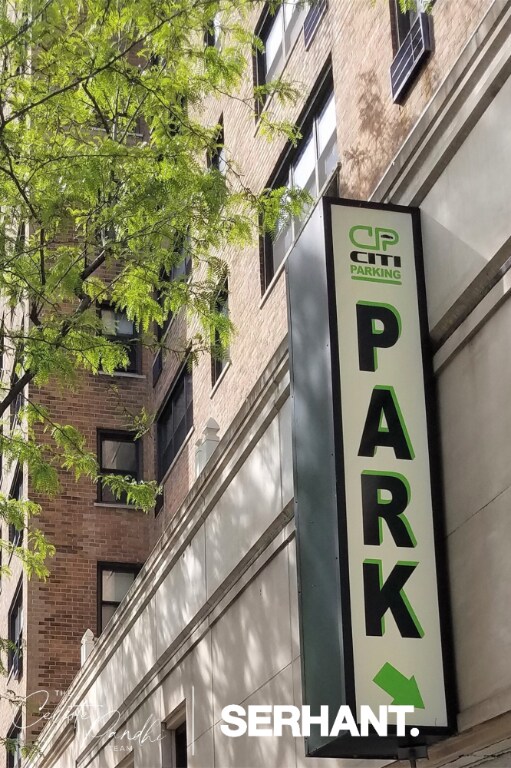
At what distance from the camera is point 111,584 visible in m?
26.9

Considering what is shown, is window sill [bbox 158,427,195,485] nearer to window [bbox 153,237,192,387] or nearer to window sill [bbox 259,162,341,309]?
window [bbox 153,237,192,387]

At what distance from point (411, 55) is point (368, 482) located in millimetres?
4492

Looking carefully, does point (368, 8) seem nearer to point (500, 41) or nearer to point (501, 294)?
point (500, 41)

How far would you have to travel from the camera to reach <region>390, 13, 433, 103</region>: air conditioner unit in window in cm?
1133

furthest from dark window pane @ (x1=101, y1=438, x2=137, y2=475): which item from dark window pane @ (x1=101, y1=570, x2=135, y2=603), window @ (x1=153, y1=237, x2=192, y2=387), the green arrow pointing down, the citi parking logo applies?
the green arrow pointing down

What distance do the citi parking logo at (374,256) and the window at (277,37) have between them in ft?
23.0

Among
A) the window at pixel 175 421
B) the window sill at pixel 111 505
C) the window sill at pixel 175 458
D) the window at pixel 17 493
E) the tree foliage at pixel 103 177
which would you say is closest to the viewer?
the tree foliage at pixel 103 177

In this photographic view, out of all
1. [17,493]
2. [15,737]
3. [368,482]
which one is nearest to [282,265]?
[368,482]

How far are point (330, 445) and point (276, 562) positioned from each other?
11.6ft

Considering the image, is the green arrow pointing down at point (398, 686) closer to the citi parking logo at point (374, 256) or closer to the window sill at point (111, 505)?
the citi parking logo at point (374, 256)

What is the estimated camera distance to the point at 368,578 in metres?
8.98

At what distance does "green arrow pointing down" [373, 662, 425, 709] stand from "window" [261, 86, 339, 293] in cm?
706

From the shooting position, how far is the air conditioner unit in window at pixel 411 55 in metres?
Answer: 11.3

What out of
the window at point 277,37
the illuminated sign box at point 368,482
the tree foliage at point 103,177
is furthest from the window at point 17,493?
the illuminated sign box at point 368,482
